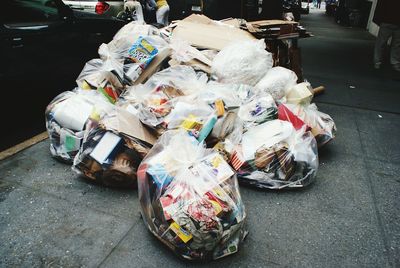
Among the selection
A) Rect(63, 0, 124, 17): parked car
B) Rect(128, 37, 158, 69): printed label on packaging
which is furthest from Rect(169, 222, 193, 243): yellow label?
Rect(63, 0, 124, 17): parked car

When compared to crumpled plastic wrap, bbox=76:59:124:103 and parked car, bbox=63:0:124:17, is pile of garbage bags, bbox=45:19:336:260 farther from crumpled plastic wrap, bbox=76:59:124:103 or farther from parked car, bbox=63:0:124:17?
parked car, bbox=63:0:124:17

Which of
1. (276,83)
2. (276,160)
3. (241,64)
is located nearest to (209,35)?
(241,64)

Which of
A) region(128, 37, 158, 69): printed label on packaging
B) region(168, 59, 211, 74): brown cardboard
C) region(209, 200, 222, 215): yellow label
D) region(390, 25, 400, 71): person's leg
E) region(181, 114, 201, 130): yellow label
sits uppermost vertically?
region(128, 37, 158, 69): printed label on packaging

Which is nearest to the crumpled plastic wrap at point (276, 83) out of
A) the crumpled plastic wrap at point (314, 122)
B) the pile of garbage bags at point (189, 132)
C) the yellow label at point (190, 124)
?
the pile of garbage bags at point (189, 132)

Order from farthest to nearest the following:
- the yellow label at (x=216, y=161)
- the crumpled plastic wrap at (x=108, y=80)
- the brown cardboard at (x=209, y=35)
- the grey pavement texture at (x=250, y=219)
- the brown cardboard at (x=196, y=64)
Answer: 1. the brown cardboard at (x=209, y=35)
2. the brown cardboard at (x=196, y=64)
3. the crumpled plastic wrap at (x=108, y=80)
4. the yellow label at (x=216, y=161)
5. the grey pavement texture at (x=250, y=219)

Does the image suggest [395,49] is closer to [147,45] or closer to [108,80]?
[147,45]

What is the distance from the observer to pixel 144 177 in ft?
5.76

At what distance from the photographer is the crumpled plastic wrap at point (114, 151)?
209cm

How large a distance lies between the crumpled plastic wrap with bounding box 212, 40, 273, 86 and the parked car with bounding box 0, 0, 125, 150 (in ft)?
6.37

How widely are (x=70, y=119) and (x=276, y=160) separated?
1.66 metres

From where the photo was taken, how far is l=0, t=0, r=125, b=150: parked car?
292 cm

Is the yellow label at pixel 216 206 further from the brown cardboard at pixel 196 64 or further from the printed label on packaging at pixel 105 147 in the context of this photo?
the brown cardboard at pixel 196 64

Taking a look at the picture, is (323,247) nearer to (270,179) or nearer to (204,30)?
(270,179)

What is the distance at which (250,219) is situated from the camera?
195 cm
